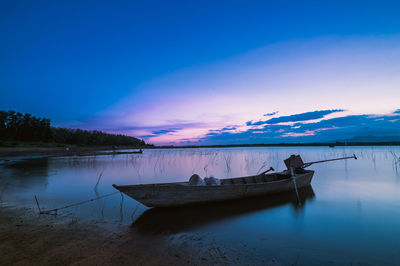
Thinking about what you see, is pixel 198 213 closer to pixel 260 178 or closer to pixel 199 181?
pixel 199 181

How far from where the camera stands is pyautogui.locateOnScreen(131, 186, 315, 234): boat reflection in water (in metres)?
5.78

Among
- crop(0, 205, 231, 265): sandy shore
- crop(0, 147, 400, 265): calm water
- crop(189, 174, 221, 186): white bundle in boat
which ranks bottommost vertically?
crop(0, 147, 400, 265): calm water

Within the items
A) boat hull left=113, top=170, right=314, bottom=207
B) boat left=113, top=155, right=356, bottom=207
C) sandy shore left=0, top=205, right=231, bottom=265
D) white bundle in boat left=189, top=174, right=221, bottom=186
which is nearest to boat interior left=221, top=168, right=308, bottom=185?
boat left=113, top=155, right=356, bottom=207

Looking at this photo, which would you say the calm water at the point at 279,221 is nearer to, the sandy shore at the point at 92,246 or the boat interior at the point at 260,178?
the sandy shore at the point at 92,246

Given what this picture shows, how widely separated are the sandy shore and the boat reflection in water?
49 cm

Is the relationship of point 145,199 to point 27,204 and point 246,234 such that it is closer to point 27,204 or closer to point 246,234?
point 246,234

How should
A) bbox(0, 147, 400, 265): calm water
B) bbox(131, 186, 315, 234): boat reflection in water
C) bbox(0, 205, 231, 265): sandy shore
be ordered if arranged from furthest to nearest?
1. bbox(131, 186, 315, 234): boat reflection in water
2. bbox(0, 147, 400, 265): calm water
3. bbox(0, 205, 231, 265): sandy shore

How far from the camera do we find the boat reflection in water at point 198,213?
5777 millimetres

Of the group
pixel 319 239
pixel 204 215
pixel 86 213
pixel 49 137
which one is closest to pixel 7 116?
pixel 49 137

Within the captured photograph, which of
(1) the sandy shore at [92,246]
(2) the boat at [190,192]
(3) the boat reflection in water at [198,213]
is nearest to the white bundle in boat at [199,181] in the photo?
(2) the boat at [190,192]

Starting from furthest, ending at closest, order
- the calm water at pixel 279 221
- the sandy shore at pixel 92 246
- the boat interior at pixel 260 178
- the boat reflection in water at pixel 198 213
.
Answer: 1. the boat interior at pixel 260 178
2. the boat reflection in water at pixel 198 213
3. the calm water at pixel 279 221
4. the sandy shore at pixel 92 246

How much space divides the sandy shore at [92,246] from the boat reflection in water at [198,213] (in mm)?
491

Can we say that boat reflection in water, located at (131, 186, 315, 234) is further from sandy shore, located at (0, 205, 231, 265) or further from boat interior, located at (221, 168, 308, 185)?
boat interior, located at (221, 168, 308, 185)

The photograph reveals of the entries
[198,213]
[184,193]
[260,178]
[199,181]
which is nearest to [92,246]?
Result: [184,193]
